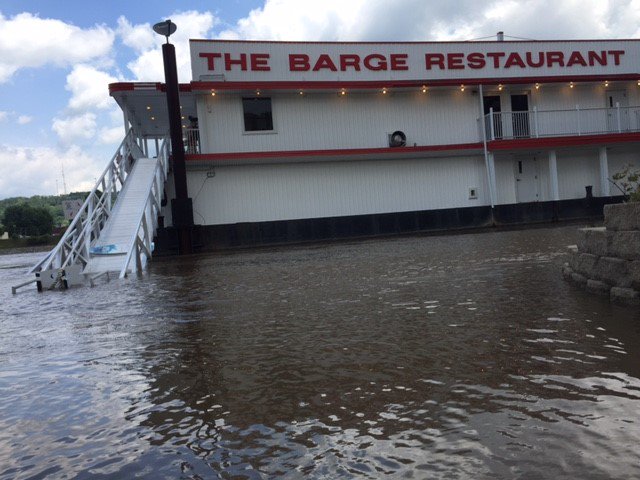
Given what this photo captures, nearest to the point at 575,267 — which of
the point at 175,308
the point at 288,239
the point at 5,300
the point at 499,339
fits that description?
the point at 499,339

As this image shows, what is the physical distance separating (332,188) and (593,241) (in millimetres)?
15898

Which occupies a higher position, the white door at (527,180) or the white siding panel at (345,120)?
the white siding panel at (345,120)

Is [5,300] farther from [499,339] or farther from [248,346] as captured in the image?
[499,339]

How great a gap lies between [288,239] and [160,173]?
553 cm

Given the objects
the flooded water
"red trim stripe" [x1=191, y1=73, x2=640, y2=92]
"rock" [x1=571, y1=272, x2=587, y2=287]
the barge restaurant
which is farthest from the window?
"rock" [x1=571, y1=272, x2=587, y2=287]

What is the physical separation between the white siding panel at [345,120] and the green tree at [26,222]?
9203 centimetres

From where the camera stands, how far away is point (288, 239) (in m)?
21.6

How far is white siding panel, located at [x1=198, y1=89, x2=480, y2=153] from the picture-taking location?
70.1ft

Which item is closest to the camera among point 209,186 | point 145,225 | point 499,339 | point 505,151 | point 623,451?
point 623,451

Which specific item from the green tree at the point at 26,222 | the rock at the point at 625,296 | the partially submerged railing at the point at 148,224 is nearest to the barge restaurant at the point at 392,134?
the partially submerged railing at the point at 148,224

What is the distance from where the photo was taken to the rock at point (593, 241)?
6637 millimetres

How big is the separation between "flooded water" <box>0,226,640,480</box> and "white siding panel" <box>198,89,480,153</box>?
1471cm

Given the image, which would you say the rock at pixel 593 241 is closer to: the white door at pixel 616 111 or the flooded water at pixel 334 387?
the flooded water at pixel 334 387

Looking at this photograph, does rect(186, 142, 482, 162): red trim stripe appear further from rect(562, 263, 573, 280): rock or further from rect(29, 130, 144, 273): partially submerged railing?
rect(562, 263, 573, 280): rock
